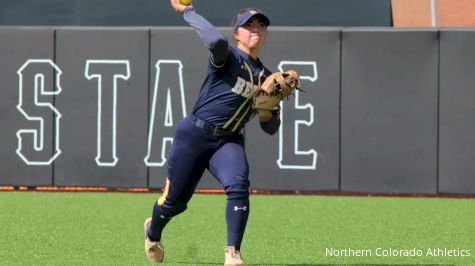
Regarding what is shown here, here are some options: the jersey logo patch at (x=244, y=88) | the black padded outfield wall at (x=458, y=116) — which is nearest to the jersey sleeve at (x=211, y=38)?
the jersey logo patch at (x=244, y=88)

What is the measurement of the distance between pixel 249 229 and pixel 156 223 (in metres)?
2.69

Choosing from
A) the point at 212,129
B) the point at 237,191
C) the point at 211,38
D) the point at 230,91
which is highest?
the point at 211,38

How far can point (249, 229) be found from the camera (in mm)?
10719

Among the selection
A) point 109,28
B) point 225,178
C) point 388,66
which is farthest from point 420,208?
point 225,178

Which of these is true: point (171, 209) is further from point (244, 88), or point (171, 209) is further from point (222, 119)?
point (244, 88)

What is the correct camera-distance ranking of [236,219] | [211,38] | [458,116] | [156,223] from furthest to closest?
[458,116] → [156,223] → [236,219] → [211,38]

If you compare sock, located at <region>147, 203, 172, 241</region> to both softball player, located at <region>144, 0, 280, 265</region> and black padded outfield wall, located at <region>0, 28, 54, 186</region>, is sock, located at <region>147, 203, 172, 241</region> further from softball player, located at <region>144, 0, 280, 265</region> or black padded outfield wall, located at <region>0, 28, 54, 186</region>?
black padded outfield wall, located at <region>0, 28, 54, 186</region>

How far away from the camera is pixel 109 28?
1504 centimetres

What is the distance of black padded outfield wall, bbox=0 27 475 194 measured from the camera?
1457 centimetres

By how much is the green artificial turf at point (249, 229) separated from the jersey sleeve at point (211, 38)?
1.62m

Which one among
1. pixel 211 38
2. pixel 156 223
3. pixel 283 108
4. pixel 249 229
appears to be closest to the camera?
pixel 211 38

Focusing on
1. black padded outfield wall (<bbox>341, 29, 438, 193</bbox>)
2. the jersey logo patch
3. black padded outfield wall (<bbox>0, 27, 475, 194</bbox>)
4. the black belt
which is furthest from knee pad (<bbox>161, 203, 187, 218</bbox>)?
black padded outfield wall (<bbox>341, 29, 438, 193</bbox>)

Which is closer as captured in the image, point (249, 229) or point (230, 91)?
point (230, 91)

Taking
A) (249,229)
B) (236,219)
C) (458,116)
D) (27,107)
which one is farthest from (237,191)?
(27,107)
